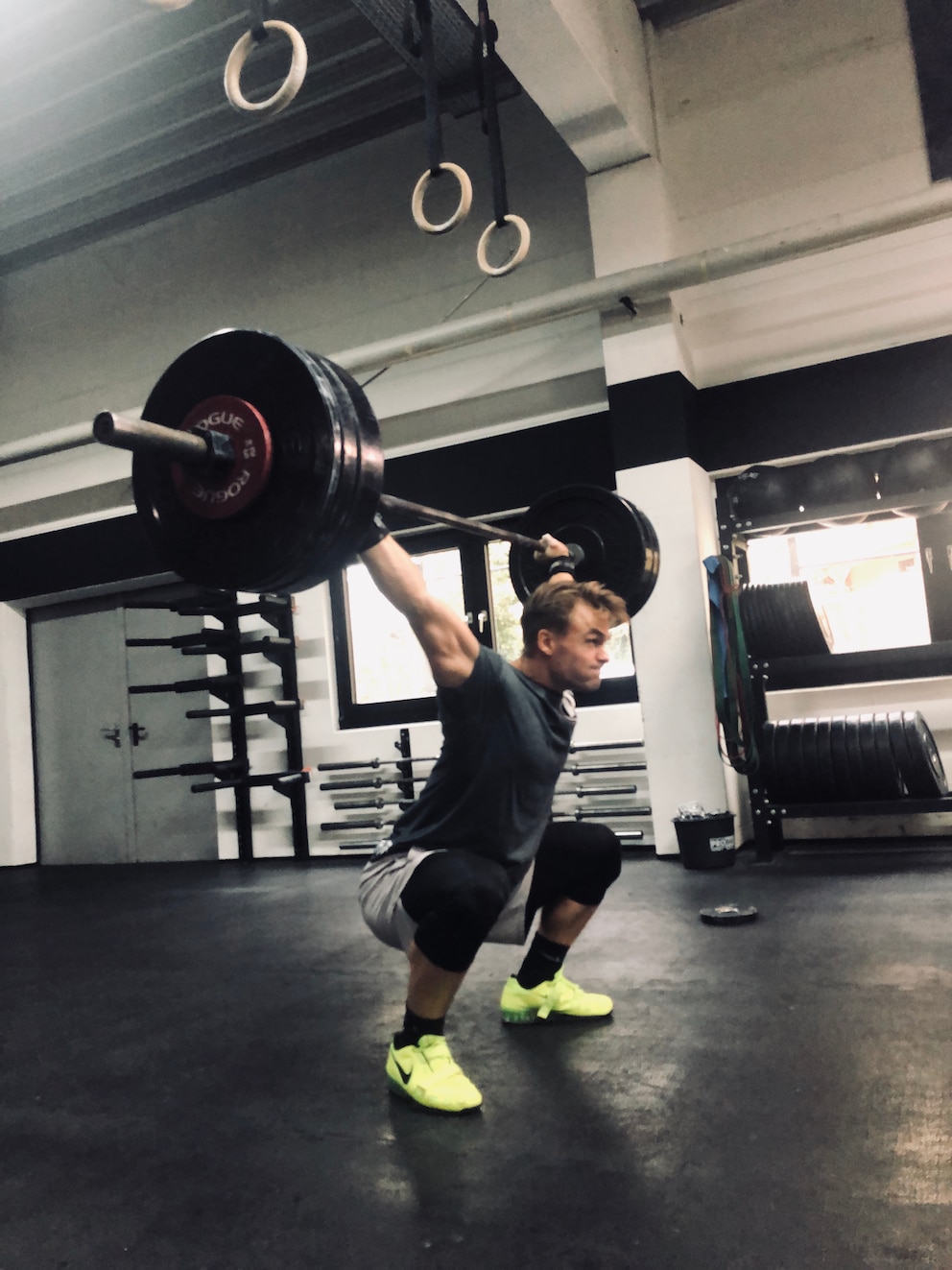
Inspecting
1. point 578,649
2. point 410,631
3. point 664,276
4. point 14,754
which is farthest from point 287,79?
point 14,754

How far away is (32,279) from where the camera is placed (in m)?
5.94

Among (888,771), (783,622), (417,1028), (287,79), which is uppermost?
(287,79)

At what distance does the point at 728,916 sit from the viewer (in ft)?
9.06

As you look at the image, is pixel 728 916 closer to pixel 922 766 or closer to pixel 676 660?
pixel 922 766

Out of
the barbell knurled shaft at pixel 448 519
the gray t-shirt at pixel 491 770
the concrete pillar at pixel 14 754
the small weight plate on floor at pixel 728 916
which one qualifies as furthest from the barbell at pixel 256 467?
the concrete pillar at pixel 14 754

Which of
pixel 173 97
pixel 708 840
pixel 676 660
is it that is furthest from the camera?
pixel 173 97

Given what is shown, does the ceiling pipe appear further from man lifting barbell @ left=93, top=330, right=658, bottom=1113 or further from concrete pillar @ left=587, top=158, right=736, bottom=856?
man lifting barbell @ left=93, top=330, right=658, bottom=1113

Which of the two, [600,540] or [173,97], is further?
[173,97]

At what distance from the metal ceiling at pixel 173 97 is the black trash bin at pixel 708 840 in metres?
3.16

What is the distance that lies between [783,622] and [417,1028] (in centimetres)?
256

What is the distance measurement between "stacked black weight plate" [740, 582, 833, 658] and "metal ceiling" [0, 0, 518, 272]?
99.9 inches

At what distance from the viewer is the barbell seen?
1.33 metres

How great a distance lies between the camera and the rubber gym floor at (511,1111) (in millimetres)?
1150

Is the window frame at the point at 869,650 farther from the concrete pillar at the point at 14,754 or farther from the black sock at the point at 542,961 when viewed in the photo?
the concrete pillar at the point at 14,754
